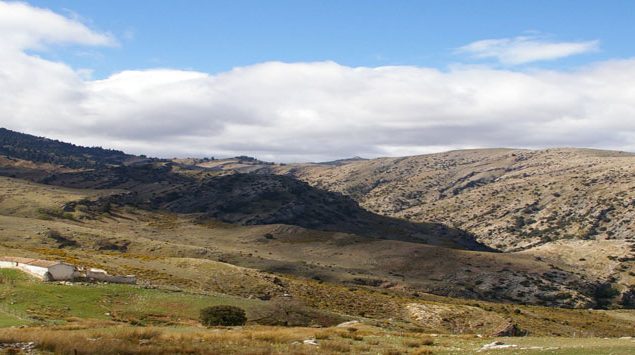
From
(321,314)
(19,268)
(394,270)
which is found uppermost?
(19,268)

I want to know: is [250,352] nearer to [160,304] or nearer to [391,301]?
[160,304]

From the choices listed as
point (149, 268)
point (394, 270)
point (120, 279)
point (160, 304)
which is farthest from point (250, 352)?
point (394, 270)

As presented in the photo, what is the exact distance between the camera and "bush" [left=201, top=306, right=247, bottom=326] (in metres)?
41.0

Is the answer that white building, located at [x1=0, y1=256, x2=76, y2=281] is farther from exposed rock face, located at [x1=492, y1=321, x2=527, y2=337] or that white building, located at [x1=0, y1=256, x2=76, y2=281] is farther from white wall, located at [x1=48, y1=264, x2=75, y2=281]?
exposed rock face, located at [x1=492, y1=321, x2=527, y2=337]

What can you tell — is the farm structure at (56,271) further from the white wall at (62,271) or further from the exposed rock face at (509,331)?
the exposed rock face at (509,331)

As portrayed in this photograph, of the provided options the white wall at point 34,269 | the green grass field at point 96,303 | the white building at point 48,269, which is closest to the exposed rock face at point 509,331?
the green grass field at point 96,303

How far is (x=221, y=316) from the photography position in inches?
1631

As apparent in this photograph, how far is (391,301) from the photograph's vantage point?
73.4 m

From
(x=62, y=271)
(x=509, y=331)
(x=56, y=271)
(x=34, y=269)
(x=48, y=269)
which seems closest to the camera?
(x=48, y=269)

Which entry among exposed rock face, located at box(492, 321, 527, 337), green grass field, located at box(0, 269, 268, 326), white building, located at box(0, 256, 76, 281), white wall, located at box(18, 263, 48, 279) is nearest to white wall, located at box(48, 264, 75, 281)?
white building, located at box(0, 256, 76, 281)

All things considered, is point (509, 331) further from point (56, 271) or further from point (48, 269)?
point (48, 269)

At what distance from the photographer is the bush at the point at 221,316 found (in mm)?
40997

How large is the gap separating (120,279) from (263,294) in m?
20.1

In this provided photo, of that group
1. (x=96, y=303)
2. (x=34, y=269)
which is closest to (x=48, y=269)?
(x=34, y=269)
